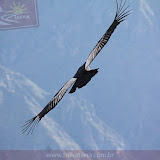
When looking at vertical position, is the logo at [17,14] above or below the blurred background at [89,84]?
above

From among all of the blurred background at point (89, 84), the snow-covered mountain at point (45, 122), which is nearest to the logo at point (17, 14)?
the blurred background at point (89, 84)

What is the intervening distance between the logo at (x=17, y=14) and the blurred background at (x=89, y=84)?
0.07 meters

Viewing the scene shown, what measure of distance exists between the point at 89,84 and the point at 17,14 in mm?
1019

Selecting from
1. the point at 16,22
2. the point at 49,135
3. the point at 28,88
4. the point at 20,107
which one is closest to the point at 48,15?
the point at 16,22

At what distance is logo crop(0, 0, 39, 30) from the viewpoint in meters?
3.14

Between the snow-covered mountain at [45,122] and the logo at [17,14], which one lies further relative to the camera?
the logo at [17,14]

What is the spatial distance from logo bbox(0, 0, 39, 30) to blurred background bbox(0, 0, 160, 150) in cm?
7

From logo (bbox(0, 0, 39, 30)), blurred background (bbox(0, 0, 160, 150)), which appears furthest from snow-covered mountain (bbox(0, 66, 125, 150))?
logo (bbox(0, 0, 39, 30))

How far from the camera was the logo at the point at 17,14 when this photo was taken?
314 centimetres

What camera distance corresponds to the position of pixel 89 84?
2.91m

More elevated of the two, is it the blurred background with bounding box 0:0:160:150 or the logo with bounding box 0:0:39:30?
the logo with bounding box 0:0:39:30

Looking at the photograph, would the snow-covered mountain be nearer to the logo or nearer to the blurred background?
the blurred background

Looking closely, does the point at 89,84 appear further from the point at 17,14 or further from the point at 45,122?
the point at 17,14

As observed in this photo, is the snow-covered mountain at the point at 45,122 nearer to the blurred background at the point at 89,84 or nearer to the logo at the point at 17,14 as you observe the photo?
the blurred background at the point at 89,84
